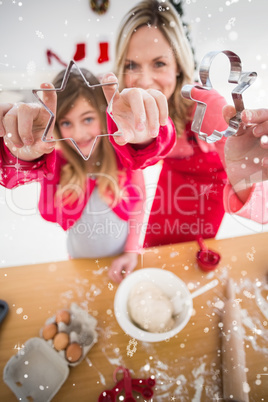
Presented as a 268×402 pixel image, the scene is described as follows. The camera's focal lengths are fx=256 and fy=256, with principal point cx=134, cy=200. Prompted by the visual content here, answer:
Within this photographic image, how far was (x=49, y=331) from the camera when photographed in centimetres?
52

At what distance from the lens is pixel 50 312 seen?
57 cm

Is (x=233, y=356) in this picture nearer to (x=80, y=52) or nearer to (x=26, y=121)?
(x=26, y=121)

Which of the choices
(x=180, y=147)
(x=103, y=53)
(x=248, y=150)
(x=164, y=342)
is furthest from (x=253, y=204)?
(x=103, y=53)

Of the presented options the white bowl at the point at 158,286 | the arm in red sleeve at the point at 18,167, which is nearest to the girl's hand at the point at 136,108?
the arm in red sleeve at the point at 18,167

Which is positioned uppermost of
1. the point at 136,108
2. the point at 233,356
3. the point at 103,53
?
the point at 103,53

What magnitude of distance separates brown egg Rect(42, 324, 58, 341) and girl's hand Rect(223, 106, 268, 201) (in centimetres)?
53

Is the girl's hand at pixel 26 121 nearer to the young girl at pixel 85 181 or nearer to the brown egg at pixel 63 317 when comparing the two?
the young girl at pixel 85 181

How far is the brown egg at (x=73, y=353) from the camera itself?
490 mm

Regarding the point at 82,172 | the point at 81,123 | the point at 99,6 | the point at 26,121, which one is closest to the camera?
the point at 26,121

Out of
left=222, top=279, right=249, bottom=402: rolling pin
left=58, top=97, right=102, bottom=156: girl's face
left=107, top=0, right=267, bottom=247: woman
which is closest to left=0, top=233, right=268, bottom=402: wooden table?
left=222, top=279, right=249, bottom=402: rolling pin

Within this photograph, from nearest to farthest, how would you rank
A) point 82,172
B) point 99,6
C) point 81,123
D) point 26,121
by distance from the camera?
point 26,121 → point 99,6 → point 81,123 → point 82,172

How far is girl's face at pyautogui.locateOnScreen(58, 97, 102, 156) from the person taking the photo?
22.8 inches

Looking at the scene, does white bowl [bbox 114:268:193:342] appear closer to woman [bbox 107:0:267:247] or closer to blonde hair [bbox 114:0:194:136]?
woman [bbox 107:0:267:247]

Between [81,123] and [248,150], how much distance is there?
38 cm
